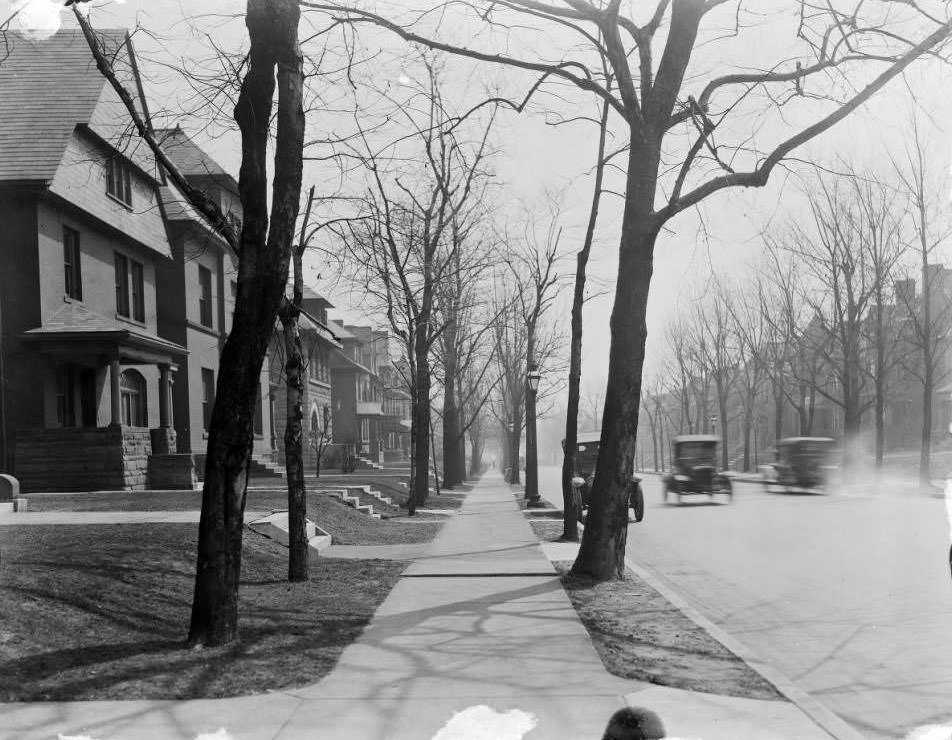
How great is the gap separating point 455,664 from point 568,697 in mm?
1204

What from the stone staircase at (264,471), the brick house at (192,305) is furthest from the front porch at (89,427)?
the stone staircase at (264,471)

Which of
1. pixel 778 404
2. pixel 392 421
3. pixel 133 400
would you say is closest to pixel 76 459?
pixel 133 400

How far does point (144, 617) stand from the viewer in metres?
8.09

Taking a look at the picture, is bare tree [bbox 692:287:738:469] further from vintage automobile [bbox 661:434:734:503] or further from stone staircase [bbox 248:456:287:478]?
stone staircase [bbox 248:456:287:478]

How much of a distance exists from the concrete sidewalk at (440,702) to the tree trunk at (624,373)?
107 inches

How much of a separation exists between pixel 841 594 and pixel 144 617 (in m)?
A: 6.82

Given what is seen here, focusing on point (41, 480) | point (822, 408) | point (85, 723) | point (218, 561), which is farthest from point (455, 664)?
point (41, 480)

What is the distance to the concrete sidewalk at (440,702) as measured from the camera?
4961 millimetres

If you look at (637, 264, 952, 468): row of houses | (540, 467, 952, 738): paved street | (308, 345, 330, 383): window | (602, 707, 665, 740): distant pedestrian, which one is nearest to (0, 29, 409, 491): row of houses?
(540, 467, 952, 738): paved street

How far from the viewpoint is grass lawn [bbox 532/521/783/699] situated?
20.7 ft

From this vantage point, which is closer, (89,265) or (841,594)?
(841,594)

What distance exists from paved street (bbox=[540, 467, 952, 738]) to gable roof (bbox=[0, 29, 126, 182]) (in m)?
15.4

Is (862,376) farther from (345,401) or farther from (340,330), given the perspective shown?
(345,401)

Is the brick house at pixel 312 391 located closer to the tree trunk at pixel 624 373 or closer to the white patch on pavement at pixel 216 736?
the tree trunk at pixel 624 373
